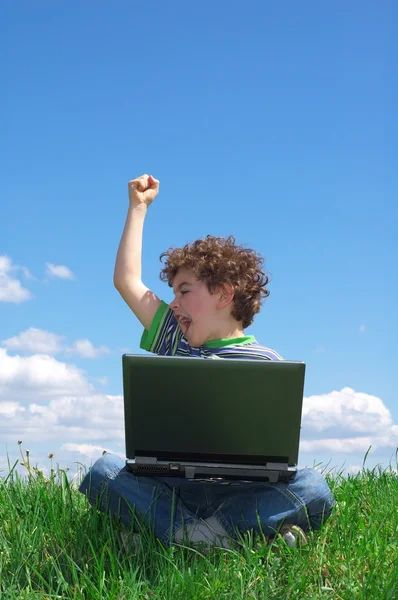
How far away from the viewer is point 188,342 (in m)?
4.93

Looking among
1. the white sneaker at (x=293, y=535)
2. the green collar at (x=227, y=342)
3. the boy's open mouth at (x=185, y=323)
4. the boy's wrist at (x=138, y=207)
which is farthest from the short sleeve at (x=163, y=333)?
the white sneaker at (x=293, y=535)

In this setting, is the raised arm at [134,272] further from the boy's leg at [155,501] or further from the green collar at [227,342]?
the boy's leg at [155,501]

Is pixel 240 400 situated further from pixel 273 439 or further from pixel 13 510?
pixel 13 510

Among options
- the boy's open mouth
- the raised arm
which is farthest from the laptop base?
the raised arm

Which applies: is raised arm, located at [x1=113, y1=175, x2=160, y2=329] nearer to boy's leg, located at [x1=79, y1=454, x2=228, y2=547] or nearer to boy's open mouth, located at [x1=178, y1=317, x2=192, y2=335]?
boy's open mouth, located at [x1=178, y1=317, x2=192, y2=335]

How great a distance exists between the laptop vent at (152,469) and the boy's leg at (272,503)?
18.4 inches

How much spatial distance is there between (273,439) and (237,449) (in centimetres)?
20

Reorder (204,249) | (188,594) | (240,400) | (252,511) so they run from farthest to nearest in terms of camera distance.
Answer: (204,249)
(252,511)
(240,400)
(188,594)

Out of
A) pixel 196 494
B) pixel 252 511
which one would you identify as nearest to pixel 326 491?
pixel 252 511

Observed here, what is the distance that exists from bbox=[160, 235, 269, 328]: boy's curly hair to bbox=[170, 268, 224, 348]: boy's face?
63 millimetres

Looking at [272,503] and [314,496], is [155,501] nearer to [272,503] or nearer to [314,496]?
[272,503]

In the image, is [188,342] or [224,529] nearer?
[224,529]

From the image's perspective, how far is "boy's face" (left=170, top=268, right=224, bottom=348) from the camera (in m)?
4.85

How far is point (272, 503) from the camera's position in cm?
434
